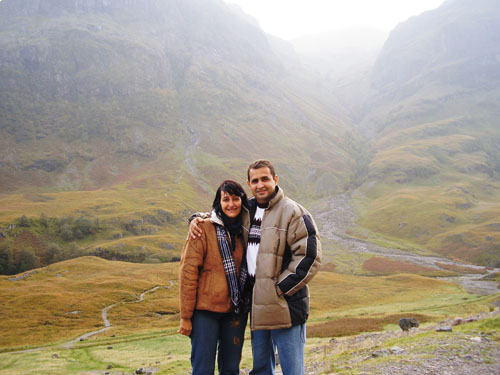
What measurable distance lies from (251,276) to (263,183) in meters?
2.08

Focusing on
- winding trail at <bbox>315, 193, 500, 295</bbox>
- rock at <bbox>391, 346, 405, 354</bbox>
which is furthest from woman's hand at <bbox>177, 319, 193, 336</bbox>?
winding trail at <bbox>315, 193, 500, 295</bbox>

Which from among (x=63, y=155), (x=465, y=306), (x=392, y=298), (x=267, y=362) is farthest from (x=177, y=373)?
(x=63, y=155)

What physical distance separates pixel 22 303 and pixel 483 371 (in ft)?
198

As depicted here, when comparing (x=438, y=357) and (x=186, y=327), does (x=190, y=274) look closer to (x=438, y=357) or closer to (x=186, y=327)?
(x=186, y=327)

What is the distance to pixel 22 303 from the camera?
51094mm

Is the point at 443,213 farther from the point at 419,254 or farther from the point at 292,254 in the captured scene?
the point at 292,254

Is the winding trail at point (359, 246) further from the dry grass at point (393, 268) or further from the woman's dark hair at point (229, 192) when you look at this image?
the woman's dark hair at point (229, 192)

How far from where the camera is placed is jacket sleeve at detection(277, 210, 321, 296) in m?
6.67

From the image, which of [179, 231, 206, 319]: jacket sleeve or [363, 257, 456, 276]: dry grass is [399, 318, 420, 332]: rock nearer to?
[179, 231, 206, 319]: jacket sleeve

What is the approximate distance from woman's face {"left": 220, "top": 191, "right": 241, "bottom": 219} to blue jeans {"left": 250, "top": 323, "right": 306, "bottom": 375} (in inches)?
105

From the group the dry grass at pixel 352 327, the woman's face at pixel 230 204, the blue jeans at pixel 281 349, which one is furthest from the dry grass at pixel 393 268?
the woman's face at pixel 230 204

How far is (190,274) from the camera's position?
7.02m

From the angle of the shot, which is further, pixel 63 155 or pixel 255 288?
pixel 63 155

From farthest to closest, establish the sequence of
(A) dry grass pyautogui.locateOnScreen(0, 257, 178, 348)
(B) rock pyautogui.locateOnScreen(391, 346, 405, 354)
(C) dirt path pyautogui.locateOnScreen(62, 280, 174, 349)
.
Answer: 1. (A) dry grass pyautogui.locateOnScreen(0, 257, 178, 348)
2. (C) dirt path pyautogui.locateOnScreen(62, 280, 174, 349)
3. (B) rock pyautogui.locateOnScreen(391, 346, 405, 354)
